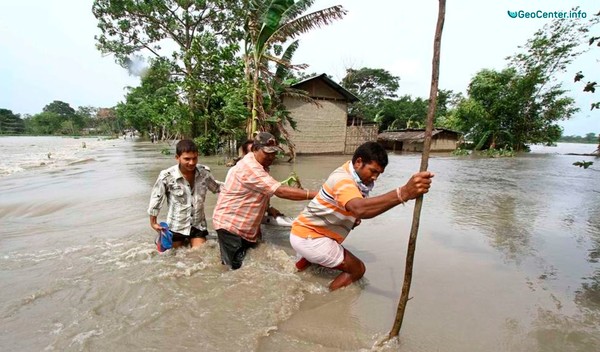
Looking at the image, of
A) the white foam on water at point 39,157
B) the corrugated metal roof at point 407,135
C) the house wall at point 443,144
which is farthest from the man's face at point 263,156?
the house wall at point 443,144

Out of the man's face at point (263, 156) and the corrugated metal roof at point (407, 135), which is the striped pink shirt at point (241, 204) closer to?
the man's face at point (263, 156)

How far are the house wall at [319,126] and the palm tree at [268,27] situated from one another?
5769mm

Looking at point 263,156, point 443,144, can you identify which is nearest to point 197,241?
point 263,156

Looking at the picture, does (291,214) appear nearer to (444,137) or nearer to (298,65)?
(298,65)

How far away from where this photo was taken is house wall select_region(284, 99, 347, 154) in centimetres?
1788

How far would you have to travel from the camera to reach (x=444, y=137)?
2698 centimetres

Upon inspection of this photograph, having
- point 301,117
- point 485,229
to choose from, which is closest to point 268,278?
point 485,229

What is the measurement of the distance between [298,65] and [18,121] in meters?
85.3

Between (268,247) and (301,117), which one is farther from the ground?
(301,117)

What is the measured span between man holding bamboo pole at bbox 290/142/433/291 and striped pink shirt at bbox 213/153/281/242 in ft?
1.96

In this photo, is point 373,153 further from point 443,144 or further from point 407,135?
point 443,144

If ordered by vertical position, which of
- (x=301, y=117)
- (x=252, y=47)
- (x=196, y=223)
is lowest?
(x=196, y=223)

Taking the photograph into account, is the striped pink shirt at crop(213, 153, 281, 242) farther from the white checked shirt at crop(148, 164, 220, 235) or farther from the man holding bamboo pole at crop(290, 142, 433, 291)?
the man holding bamboo pole at crop(290, 142, 433, 291)

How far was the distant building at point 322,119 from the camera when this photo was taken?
17.9m
